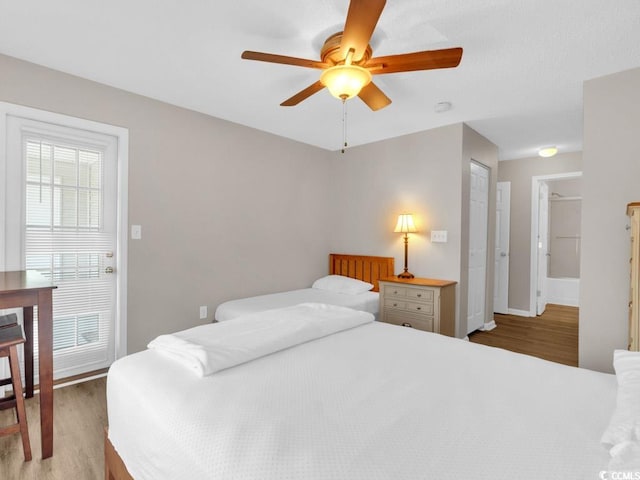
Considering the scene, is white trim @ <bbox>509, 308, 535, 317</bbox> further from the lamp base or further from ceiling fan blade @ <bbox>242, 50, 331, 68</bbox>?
ceiling fan blade @ <bbox>242, 50, 331, 68</bbox>

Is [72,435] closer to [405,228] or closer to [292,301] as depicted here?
[292,301]

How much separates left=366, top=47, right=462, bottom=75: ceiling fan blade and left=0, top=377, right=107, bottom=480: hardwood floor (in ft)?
8.35

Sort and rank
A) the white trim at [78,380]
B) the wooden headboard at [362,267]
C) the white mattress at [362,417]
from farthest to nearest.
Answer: the wooden headboard at [362,267] → the white trim at [78,380] → the white mattress at [362,417]

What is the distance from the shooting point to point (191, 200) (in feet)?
10.6

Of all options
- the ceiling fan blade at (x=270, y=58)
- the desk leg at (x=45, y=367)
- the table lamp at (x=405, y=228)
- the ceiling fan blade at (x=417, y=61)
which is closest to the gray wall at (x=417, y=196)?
the table lamp at (x=405, y=228)

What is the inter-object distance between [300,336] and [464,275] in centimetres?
254

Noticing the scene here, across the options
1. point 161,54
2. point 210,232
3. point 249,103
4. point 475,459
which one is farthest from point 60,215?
point 475,459

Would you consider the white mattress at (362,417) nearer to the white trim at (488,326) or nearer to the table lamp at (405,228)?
the table lamp at (405,228)

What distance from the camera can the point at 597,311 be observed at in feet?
8.38

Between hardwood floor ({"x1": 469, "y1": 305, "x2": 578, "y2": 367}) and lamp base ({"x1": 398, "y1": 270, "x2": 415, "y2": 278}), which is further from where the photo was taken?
lamp base ({"x1": 398, "y1": 270, "x2": 415, "y2": 278})

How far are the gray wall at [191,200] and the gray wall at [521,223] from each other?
10.5ft

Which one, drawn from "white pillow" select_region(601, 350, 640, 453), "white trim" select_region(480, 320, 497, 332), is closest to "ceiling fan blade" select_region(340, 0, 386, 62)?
"white pillow" select_region(601, 350, 640, 453)

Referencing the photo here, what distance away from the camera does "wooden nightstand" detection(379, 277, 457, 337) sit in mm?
3209

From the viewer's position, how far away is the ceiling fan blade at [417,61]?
1663mm
